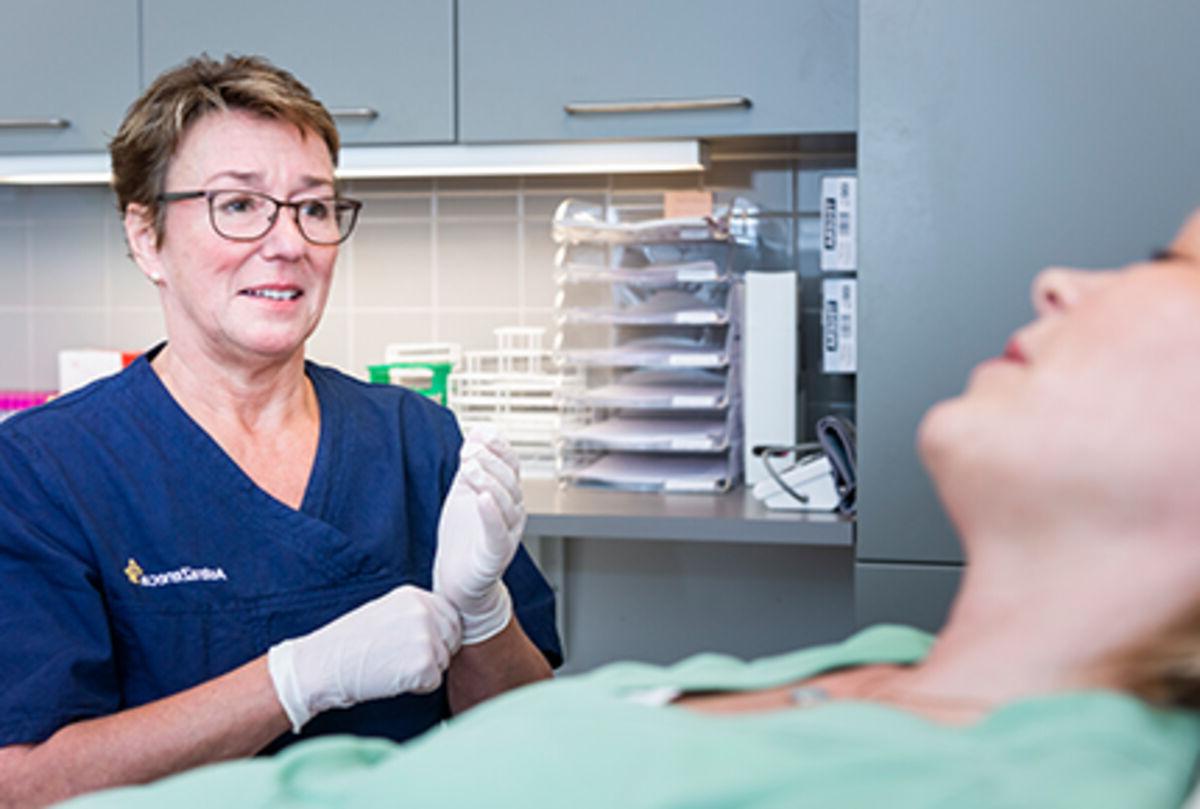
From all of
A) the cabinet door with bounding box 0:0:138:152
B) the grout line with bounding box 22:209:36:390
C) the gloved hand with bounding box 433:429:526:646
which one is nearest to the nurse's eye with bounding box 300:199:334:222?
the gloved hand with bounding box 433:429:526:646

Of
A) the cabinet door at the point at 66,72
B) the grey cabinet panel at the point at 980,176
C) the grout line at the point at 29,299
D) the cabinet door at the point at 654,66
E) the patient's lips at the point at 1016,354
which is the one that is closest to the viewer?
the patient's lips at the point at 1016,354

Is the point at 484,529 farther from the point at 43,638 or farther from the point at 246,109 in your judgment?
the point at 246,109

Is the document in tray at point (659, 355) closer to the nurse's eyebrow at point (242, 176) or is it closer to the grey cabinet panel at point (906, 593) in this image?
the grey cabinet panel at point (906, 593)

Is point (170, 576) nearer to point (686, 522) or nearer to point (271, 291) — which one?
point (271, 291)

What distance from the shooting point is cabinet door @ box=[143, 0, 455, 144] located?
2.30m

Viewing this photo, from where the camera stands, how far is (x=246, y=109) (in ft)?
5.04

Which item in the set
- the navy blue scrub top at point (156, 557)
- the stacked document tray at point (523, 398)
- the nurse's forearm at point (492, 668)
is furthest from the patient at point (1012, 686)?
the stacked document tray at point (523, 398)

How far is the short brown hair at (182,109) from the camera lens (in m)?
1.52

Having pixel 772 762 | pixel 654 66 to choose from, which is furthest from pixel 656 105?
pixel 772 762

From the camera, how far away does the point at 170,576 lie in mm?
1418

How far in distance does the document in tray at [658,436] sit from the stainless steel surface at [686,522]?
0.14 m

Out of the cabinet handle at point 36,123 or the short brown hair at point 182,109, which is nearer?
the short brown hair at point 182,109

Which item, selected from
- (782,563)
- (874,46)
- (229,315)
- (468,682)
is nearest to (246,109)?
(229,315)

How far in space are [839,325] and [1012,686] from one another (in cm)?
149
